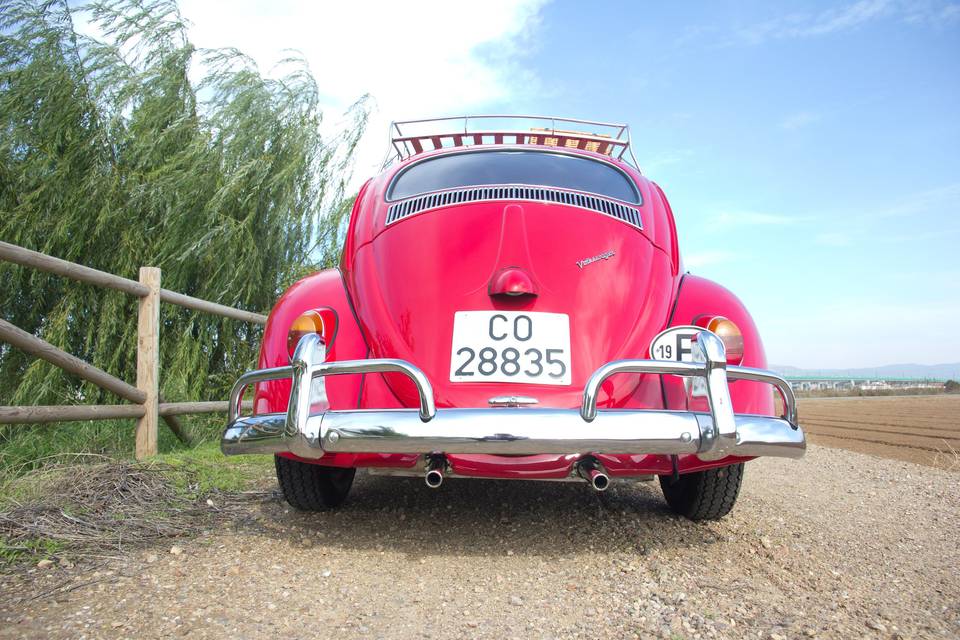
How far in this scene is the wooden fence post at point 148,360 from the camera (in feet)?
14.2

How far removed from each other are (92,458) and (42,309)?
2764 millimetres

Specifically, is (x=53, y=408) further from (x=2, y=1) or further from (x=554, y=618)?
(x=2, y=1)

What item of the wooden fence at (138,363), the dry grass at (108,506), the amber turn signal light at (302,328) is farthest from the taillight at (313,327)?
the wooden fence at (138,363)

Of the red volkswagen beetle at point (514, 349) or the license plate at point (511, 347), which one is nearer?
the red volkswagen beetle at point (514, 349)

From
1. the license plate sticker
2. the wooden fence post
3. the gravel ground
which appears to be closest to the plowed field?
the gravel ground

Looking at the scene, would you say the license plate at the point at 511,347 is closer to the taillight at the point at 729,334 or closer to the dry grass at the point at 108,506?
the taillight at the point at 729,334

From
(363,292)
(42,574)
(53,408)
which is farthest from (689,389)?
(53,408)

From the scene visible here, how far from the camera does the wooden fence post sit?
14.2ft

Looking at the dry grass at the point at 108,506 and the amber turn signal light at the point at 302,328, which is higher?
the amber turn signal light at the point at 302,328

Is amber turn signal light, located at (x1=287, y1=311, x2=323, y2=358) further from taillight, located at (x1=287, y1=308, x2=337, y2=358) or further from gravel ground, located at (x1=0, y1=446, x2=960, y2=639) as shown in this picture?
gravel ground, located at (x1=0, y1=446, x2=960, y2=639)

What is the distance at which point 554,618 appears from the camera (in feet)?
6.14

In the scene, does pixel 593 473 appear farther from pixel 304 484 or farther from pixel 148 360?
pixel 148 360

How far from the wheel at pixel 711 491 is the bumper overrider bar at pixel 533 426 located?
0.77m

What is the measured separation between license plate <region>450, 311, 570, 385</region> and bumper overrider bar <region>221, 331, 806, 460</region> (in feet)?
1.15
